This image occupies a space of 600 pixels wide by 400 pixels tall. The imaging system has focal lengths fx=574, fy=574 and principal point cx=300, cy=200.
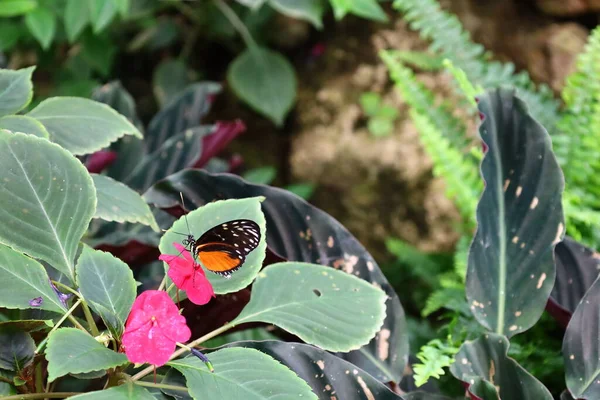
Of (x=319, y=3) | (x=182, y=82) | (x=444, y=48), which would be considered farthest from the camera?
(x=182, y=82)

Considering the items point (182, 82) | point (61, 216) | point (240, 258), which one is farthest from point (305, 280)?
point (182, 82)

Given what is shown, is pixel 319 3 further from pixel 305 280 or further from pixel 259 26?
pixel 305 280

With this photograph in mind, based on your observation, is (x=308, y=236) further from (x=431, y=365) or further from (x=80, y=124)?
(x=80, y=124)

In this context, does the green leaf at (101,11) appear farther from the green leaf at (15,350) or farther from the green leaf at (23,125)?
the green leaf at (15,350)

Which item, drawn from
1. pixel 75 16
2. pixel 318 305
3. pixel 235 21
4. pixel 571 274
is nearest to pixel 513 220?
pixel 571 274

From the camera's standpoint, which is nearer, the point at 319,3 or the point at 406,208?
the point at 319,3

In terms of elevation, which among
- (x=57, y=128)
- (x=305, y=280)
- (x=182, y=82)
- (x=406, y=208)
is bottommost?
(x=406, y=208)
